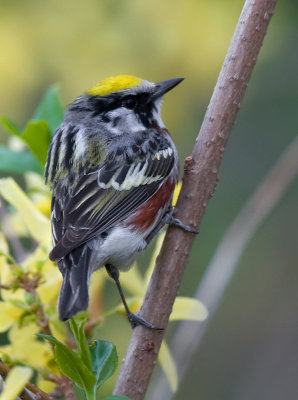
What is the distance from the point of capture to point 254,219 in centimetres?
291

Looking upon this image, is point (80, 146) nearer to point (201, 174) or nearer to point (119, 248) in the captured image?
point (119, 248)

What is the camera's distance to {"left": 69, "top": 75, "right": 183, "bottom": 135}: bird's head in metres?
3.65

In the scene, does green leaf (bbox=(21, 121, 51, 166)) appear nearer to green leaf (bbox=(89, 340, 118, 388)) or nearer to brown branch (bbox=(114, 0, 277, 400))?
brown branch (bbox=(114, 0, 277, 400))

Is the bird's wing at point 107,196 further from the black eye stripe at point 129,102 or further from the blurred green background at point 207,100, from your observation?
the blurred green background at point 207,100

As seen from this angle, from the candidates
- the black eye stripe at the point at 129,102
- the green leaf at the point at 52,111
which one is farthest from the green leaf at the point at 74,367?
the black eye stripe at the point at 129,102

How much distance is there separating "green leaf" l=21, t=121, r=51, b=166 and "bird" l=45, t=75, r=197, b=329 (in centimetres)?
31

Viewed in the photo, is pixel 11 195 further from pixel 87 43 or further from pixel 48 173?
pixel 87 43

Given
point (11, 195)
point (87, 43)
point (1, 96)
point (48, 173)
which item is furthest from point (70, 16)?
point (11, 195)

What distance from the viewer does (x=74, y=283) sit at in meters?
2.47

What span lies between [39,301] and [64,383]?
31cm

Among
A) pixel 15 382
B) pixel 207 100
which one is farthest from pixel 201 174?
pixel 207 100

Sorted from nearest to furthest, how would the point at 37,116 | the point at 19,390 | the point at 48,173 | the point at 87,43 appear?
the point at 19,390
the point at 37,116
the point at 48,173
the point at 87,43

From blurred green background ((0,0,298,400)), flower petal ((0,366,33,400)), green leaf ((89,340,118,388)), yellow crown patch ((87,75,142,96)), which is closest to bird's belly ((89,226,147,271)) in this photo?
yellow crown patch ((87,75,142,96))

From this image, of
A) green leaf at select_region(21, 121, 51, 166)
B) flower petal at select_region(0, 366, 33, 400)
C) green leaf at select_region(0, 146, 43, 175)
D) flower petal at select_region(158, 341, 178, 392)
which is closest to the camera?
flower petal at select_region(0, 366, 33, 400)
